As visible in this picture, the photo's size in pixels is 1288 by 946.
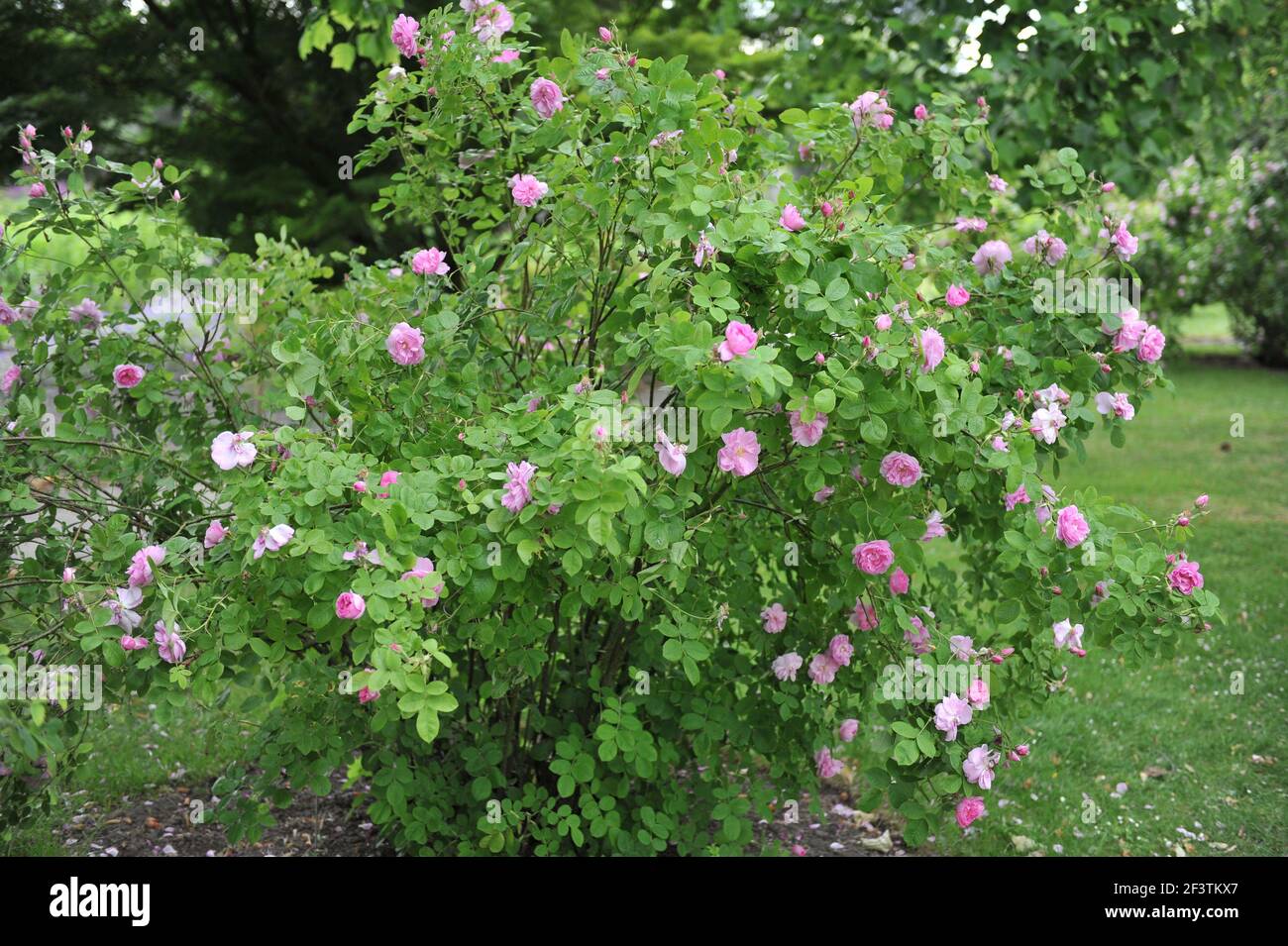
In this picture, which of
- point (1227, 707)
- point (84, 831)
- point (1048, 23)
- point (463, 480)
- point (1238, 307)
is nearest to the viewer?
point (463, 480)

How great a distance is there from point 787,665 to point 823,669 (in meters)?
0.09

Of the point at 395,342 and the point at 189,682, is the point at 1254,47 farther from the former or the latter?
the point at 189,682

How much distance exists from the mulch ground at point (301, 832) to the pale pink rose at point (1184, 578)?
4.40 ft

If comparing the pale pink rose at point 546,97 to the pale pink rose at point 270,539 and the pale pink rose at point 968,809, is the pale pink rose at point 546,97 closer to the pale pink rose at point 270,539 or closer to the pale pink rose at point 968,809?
the pale pink rose at point 270,539

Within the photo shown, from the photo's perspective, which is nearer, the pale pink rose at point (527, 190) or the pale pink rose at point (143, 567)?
the pale pink rose at point (143, 567)

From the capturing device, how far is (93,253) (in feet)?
9.20

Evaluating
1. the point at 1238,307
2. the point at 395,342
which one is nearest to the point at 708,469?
the point at 395,342

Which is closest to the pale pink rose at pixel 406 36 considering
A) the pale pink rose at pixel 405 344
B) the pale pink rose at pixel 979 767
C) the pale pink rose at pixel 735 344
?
the pale pink rose at pixel 405 344

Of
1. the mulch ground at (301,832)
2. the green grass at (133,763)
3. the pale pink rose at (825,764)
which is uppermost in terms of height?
the pale pink rose at (825,764)

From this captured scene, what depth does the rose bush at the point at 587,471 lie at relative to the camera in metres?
2.17

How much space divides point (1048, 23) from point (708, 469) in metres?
4.45

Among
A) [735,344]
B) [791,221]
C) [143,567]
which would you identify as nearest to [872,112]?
[791,221]

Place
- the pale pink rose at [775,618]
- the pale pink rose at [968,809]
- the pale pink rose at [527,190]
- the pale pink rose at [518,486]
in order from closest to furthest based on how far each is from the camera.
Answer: the pale pink rose at [518,486] < the pale pink rose at [968,809] < the pale pink rose at [527,190] < the pale pink rose at [775,618]

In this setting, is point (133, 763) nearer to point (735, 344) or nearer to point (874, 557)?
point (874, 557)
